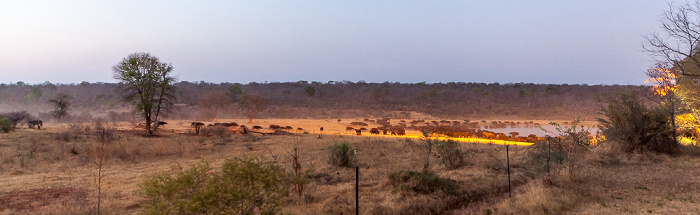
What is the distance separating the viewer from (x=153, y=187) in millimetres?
5297

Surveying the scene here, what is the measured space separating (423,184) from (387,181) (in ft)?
3.60

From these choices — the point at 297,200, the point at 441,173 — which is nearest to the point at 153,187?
the point at 297,200

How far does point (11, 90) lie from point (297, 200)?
86.6 meters

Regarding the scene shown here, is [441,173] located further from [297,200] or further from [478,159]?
[297,200]

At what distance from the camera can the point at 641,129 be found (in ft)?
43.5

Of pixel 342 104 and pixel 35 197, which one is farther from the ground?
pixel 342 104

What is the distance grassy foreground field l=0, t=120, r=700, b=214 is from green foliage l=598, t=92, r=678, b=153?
0.55 meters

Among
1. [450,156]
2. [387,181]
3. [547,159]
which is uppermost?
[547,159]

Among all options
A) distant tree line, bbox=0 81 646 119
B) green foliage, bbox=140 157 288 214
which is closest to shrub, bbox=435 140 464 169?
green foliage, bbox=140 157 288 214

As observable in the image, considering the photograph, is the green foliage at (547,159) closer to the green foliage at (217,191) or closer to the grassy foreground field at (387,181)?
the grassy foreground field at (387,181)

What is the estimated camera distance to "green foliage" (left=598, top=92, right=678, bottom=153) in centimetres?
1330

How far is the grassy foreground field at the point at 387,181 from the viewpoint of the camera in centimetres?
780

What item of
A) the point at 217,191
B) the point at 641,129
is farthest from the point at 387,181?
the point at 641,129

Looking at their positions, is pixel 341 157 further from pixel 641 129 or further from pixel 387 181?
pixel 641 129
